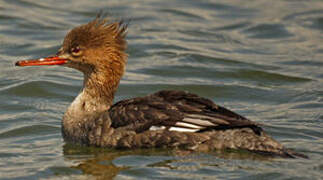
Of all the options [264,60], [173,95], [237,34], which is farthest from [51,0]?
[173,95]

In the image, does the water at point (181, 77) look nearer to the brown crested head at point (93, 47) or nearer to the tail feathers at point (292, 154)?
the tail feathers at point (292, 154)

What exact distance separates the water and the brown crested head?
1.02 meters

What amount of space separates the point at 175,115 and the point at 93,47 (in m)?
1.46

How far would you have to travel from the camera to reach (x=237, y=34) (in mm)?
14695

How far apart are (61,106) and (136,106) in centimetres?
274

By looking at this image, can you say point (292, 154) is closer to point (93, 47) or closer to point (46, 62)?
point (93, 47)

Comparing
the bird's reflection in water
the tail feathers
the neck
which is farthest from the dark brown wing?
the neck

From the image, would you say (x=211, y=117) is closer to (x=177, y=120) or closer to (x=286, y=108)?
(x=177, y=120)

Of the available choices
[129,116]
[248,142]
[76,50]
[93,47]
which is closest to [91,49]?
[93,47]

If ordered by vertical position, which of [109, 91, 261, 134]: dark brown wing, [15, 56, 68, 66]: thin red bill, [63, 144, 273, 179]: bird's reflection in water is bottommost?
[63, 144, 273, 179]: bird's reflection in water

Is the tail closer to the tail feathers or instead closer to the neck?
the tail feathers

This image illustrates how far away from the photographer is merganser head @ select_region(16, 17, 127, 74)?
335 inches

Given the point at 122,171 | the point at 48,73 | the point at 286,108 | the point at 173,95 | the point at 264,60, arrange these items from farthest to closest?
1. the point at 264,60
2. the point at 48,73
3. the point at 286,108
4. the point at 173,95
5. the point at 122,171

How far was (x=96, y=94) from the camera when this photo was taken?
339 inches
